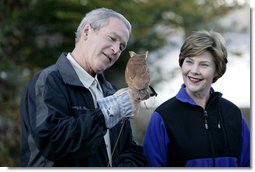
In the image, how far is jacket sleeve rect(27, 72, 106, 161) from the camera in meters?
1.28

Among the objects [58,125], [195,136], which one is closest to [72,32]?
[195,136]

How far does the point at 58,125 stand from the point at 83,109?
0.13m

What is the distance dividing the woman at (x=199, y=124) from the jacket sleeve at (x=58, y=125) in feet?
0.86

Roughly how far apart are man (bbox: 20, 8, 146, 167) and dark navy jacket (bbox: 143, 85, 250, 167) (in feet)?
0.29

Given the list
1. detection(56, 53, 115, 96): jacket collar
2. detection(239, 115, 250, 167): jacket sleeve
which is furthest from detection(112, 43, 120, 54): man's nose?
detection(239, 115, 250, 167): jacket sleeve

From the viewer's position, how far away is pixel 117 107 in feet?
4.34

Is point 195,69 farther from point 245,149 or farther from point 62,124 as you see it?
point 62,124

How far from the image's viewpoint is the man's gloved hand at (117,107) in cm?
131

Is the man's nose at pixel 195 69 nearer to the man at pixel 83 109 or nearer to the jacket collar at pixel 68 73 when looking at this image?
the man at pixel 83 109

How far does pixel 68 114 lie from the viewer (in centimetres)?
135

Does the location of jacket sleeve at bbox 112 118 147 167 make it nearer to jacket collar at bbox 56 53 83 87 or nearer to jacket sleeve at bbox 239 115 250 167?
jacket collar at bbox 56 53 83 87

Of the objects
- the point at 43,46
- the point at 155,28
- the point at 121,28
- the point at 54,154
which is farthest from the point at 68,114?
the point at 155,28

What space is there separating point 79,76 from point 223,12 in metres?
2.35

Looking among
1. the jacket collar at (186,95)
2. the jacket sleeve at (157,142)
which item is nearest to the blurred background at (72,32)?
the jacket collar at (186,95)
